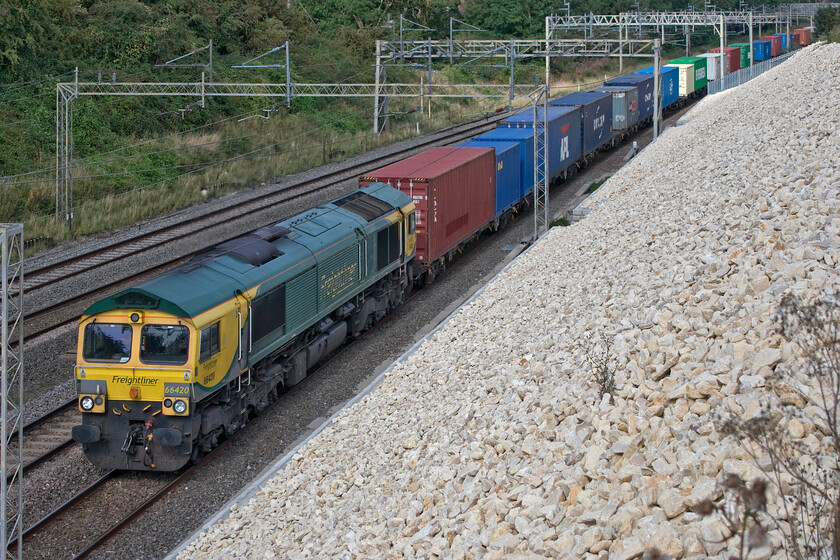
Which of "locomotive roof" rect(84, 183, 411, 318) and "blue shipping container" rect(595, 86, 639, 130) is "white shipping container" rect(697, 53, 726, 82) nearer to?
"blue shipping container" rect(595, 86, 639, 130)

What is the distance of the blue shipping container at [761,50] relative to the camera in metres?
81.8

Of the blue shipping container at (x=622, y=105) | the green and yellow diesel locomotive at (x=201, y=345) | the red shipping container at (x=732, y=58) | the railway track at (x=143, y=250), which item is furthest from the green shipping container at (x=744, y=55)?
the green and yellow diesel locomotive at (x=201, y=345)

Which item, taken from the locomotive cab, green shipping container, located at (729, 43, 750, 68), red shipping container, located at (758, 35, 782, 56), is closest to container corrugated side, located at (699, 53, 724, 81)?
green shipping container, located at (729, 43, 750, 68)

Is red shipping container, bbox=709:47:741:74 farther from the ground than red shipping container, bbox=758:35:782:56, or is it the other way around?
red shipping container, bbox=758:35:782:56

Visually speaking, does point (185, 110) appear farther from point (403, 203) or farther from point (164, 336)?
point (164, 336)

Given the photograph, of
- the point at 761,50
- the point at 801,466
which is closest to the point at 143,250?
the point at 801,466

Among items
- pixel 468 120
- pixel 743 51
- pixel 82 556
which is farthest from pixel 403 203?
pixel 743 51

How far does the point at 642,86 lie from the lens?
52094 mm

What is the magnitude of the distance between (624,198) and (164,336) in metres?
14.8

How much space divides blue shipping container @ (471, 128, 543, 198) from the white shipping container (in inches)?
A: 1607

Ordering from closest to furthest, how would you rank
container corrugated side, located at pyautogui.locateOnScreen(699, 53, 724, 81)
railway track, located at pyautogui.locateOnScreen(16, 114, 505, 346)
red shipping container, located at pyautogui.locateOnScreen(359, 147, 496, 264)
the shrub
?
the shrub, railway track, located at pyautogui.locateOnScreen(16, 114, 505, 346), red shipping container, located at pyautogui.locateOnScreen(359, 147, 496, 264), container corrugated side, located at pyautogui.locateOnScreen(699, 53, 724, 81)

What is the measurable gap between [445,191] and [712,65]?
5172cm

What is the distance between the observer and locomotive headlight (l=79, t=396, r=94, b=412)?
14086 mm

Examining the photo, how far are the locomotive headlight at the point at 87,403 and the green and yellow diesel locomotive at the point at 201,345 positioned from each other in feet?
0.05
